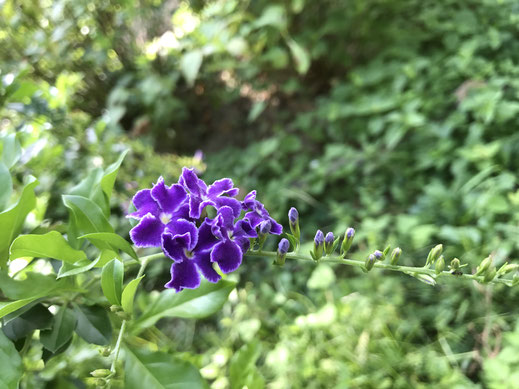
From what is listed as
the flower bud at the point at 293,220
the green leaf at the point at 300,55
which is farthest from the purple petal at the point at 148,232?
the green leaf at the point at 300,55

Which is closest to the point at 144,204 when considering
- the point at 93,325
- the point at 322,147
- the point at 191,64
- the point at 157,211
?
the point at 157,211

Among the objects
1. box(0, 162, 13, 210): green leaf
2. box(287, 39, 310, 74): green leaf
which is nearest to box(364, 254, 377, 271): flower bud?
box(0, 162, 13, 210): green leaf

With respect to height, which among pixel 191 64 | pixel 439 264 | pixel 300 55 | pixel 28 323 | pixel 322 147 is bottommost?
pixel 322 147

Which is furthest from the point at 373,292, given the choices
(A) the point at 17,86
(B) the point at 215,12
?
(B) the point at 215,12

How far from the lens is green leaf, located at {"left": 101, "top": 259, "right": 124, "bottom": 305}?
2.00 feet

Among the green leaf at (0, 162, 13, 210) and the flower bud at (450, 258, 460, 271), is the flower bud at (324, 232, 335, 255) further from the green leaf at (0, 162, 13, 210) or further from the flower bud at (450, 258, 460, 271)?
the green leaf at (0, 162, 13, 210)

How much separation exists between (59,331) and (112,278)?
7.0 inches

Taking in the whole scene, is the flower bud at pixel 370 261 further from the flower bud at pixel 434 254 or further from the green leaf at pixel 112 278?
the green leaf at pixel 112 278

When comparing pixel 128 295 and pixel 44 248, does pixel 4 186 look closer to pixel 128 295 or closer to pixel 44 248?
pixel 44 248

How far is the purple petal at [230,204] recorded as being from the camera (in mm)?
A: 622

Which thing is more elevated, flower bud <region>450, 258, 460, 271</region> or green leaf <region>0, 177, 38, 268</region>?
green leaf <region>0, 177, 38, 268</region>

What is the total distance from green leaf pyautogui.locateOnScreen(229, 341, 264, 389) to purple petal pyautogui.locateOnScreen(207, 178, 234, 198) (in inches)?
16.3

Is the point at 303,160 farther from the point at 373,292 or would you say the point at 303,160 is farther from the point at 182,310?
the point at 182,310

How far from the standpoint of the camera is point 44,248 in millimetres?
635
